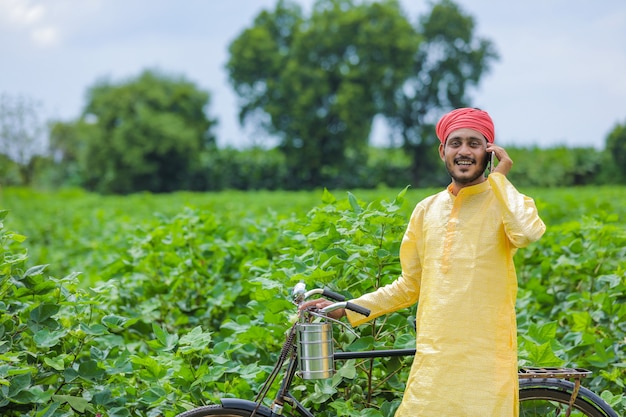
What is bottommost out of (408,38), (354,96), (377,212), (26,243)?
(26,243)

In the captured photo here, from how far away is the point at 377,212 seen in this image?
11.2 ft

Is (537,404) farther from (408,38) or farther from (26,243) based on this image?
(408,38)

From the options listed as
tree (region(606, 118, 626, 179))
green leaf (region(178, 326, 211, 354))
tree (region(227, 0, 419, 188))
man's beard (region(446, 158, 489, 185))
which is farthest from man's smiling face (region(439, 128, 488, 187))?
tree (region(606, 118, 626, 179))

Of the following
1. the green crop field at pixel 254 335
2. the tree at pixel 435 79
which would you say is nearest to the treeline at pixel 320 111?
the tree at pixel 435 79

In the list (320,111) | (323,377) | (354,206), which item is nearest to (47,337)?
(323,377)

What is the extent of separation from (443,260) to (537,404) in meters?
0.77

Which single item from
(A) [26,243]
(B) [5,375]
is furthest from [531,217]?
(A) [26,243]

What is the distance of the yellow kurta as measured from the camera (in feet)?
8.14

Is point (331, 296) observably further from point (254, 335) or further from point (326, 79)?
point (326, 79)

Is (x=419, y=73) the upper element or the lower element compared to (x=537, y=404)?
upper

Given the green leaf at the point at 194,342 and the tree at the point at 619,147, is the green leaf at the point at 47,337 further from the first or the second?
the tree at the point at 619,147

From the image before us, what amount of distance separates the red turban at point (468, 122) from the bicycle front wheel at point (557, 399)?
3.02 feet

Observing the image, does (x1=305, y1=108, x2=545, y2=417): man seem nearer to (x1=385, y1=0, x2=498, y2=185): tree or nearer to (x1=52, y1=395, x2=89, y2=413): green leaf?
(x1=52, y1=395, x2=89, y2=413): green leaf

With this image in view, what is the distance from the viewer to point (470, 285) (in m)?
2.54
